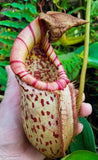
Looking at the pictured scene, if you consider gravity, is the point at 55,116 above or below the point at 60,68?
below

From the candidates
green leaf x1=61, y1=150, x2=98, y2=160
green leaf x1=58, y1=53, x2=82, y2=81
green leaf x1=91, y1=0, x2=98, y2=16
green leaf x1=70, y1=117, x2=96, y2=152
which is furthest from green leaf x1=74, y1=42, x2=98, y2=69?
green leaf x1=61, y1=150, x2=98, y2=160

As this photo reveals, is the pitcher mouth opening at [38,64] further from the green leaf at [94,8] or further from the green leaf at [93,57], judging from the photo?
the green leaf at [94,8]

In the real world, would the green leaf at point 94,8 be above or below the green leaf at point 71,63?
above

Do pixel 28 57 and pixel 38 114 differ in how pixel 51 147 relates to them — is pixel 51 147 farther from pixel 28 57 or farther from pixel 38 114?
pixel 28 57

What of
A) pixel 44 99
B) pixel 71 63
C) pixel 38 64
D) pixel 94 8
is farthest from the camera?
pixel 94 8

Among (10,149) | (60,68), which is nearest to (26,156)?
(10,149)

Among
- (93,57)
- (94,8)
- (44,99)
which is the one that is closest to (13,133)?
(44,99)

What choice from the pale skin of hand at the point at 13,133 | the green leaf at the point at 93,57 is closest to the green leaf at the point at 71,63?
the green leaf at the point at 93,57

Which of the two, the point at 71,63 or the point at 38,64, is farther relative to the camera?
the point at 71,63

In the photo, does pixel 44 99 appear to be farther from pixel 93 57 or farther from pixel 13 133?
pixel 93 57
